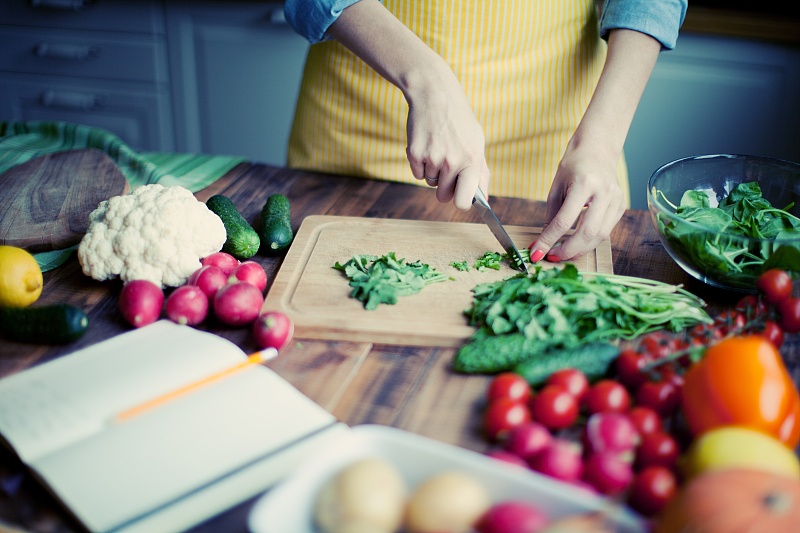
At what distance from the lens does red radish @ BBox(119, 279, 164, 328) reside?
3.69 ft

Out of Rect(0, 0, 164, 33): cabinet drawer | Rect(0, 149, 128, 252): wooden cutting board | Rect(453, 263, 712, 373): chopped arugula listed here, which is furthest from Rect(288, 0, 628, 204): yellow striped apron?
Rect(0, 0, 164, 33): cabinet drawer

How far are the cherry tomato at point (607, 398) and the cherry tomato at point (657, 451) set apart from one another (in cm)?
7

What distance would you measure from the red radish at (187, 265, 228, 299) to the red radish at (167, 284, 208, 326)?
0.04 m

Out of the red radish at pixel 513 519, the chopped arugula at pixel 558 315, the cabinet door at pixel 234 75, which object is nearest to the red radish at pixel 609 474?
the red radish at pixel 513 519

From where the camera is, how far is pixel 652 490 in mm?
737

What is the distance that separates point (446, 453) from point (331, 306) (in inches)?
20.4

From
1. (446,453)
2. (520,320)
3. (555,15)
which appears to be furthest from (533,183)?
(446,453)

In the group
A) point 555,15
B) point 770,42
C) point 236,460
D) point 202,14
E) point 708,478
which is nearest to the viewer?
point 708,478

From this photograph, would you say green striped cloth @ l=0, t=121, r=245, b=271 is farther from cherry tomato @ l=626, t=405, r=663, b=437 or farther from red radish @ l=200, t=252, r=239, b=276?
cherry tomato @ l=626, t=405, r=663, b=437

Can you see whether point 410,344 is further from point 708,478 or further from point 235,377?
point 708,478

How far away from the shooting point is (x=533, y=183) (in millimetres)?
1784

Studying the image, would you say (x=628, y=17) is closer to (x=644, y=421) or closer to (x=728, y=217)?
(x=728, y=217)

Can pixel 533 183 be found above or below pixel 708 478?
below

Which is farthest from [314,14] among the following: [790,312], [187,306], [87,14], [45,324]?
[87,14]
